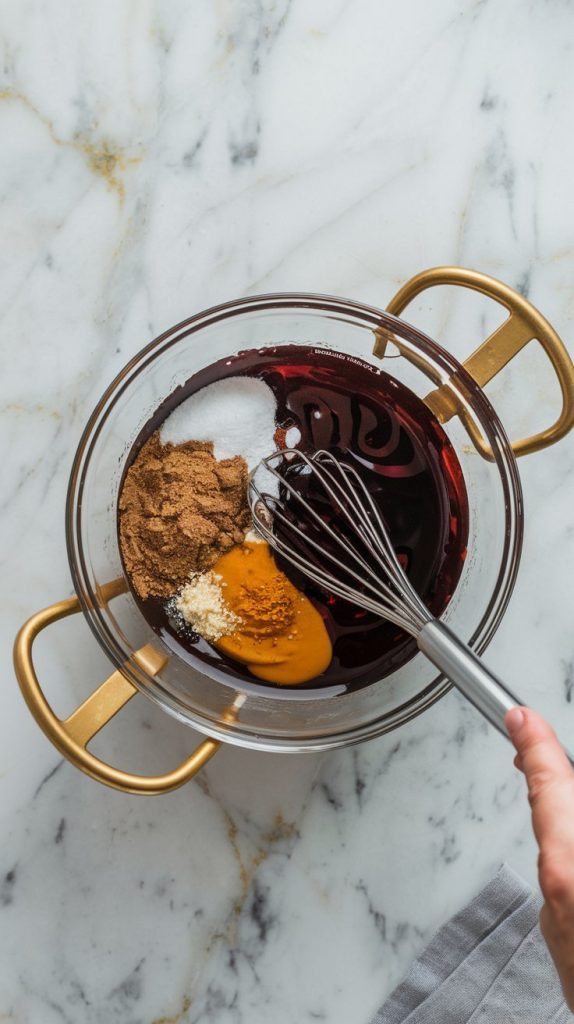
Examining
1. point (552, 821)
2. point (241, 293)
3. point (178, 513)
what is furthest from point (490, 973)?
point (241, 293)

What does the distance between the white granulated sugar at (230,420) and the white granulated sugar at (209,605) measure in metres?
0.12

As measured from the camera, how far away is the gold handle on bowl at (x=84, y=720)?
0.79 meters

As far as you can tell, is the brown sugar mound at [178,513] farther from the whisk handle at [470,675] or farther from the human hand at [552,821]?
the human hand at [552,821]

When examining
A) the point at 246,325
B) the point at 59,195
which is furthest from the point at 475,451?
the point at 59,195

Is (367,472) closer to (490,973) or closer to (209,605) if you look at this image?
(209,605)

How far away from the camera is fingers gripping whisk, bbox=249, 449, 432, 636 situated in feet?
2.81

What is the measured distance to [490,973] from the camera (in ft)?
3.21

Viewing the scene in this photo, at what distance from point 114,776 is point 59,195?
600 mm

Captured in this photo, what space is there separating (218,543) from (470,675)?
28 cm

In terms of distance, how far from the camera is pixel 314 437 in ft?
2.90

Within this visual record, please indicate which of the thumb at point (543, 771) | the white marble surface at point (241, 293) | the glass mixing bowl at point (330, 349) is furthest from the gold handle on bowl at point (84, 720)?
the thumb at point (543, 771)

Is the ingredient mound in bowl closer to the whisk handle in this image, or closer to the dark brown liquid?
the dark brown liquid

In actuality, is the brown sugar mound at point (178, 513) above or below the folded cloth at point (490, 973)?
above

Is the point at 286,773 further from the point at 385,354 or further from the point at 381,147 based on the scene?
the point at 381,147
